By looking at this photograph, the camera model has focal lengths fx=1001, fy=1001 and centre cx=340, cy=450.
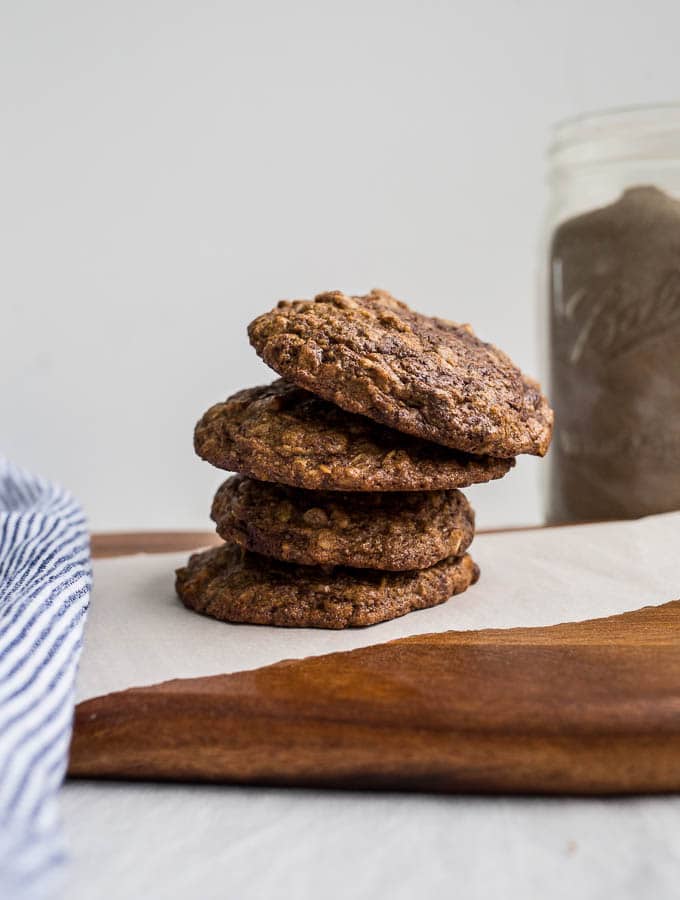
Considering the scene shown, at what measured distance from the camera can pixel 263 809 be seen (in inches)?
41.1

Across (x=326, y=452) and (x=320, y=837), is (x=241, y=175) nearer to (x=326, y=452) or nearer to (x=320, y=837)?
(x=326, y=452)

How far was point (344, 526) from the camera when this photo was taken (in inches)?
54.7

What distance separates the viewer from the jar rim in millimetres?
2102

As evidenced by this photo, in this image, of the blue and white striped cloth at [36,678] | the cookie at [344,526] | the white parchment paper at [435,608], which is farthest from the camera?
the cookie at [344,526]

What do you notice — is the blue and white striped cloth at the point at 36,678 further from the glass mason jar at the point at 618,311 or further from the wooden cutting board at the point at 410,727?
the glass mason jar at the point at 618,311

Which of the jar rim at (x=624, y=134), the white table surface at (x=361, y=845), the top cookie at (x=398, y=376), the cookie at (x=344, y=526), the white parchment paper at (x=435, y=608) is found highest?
the jar rim at (x=624, y=134)

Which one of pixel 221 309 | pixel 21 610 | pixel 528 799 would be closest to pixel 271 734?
pixel 528 799

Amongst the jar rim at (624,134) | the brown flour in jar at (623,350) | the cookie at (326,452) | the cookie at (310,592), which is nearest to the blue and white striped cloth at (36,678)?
the cookie at (310,592)

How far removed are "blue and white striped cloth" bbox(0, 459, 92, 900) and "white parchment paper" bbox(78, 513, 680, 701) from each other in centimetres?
6

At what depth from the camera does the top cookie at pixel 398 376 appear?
1.31 m

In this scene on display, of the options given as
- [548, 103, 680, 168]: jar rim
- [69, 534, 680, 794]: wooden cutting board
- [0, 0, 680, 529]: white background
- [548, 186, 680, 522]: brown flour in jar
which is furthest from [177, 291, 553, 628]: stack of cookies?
[0, 0, 680, 529]: white background

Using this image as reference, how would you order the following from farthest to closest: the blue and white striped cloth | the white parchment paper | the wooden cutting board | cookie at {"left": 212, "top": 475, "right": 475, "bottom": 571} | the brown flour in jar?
1. the brown flour in jar
2. cookie at {"left": 212, "top": 475, "right": 475, "bottom": 571}
3. the white parchment paper
4. the wooden cutting board
5. the blue and white striped cloth

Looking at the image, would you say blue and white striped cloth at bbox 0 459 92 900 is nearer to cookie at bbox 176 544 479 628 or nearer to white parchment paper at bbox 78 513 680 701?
white parchment paper at bbox 78 513 680 701

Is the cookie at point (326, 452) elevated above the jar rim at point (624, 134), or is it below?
below
